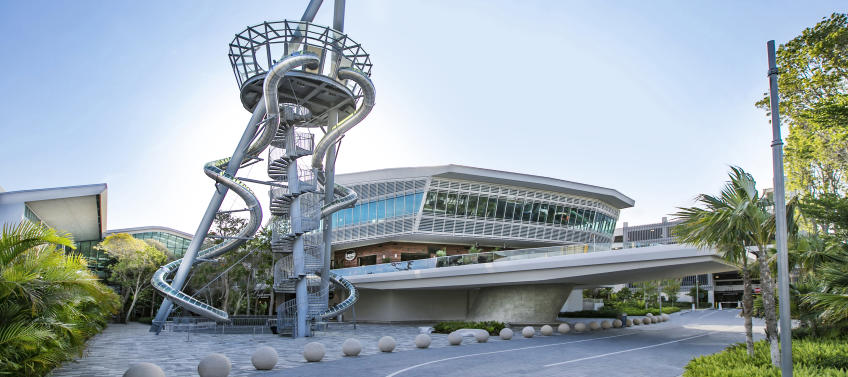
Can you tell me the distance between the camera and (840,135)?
20.8 metres

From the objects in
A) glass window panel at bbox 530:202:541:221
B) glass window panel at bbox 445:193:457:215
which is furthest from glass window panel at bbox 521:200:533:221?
glass window panel at bbox 445:193:457:215

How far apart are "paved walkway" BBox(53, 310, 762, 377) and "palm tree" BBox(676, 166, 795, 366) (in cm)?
372

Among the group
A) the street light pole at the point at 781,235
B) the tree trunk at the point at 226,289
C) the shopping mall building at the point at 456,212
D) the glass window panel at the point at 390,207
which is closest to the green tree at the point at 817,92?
the street light pole at the point at 781,235

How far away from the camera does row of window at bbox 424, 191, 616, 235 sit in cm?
4835

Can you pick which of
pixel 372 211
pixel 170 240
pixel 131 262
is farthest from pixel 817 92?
pixel 170 240

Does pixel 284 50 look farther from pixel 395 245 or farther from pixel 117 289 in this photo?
pixel 117 289

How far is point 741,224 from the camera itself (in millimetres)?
13875

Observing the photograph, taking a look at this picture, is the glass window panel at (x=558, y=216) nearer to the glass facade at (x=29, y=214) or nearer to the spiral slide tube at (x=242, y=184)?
the spiral slide tube at (x=242, y=184)

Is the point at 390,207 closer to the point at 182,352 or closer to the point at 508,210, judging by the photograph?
the point at 508,210

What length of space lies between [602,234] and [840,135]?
130 ft

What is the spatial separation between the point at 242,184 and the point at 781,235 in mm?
29615

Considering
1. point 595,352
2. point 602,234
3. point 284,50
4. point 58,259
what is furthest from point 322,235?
point 602,234

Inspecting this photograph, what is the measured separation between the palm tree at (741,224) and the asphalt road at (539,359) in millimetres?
3787

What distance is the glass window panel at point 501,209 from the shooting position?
50.4 meters
